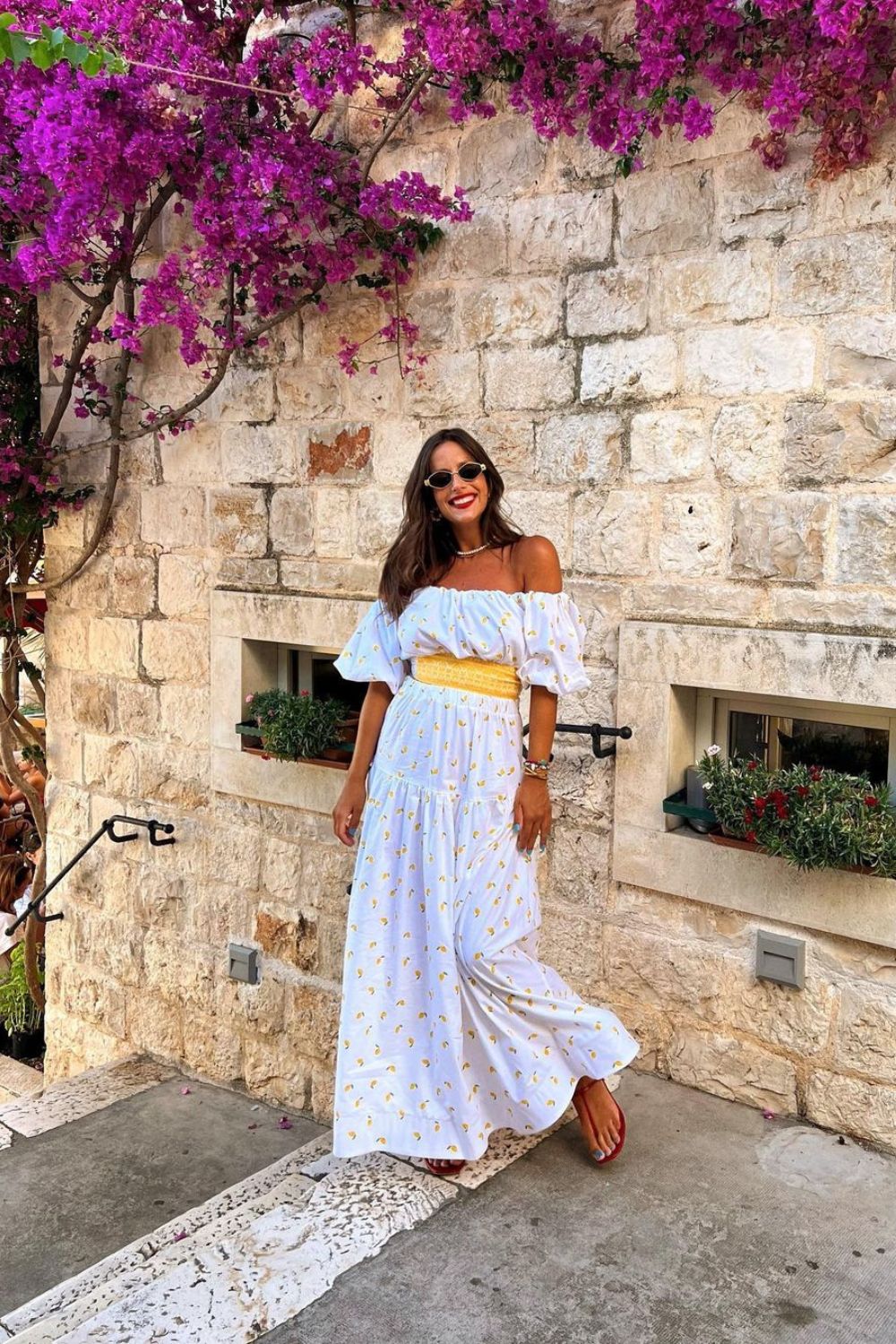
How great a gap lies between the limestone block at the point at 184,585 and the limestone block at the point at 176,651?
5 cm

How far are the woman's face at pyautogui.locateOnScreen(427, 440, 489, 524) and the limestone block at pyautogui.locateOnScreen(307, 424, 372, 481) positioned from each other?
3.71ft

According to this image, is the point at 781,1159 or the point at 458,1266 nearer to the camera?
the point at 458,1266

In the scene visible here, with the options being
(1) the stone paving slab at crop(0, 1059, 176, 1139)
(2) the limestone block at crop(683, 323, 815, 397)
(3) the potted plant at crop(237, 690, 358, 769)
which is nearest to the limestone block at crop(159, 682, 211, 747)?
(3) the potted plant at crop(237, 690, 358, 769)

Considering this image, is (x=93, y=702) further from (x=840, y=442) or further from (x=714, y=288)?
(x=840, y=442)

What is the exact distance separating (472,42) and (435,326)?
0.79 metres

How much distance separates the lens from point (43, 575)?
506 centimetres

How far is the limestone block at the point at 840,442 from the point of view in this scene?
2785mm

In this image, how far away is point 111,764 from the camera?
15.8 feet

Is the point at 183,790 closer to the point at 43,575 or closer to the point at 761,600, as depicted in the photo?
the point at 43,575

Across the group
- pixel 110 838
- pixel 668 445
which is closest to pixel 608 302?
pixel 668 445

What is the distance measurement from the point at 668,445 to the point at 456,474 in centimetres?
71

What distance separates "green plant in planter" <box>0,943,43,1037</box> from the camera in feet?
18.7

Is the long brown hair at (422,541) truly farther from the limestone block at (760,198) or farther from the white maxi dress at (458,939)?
the limestone block at (760,198)

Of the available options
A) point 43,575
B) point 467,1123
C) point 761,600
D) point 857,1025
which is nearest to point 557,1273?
point 467,1123
